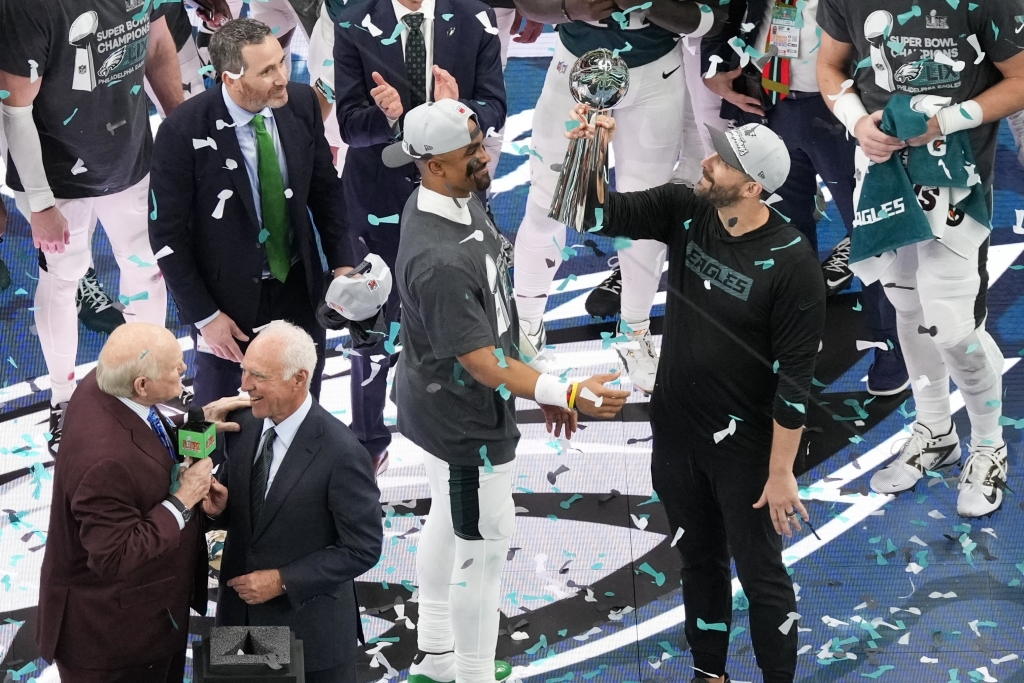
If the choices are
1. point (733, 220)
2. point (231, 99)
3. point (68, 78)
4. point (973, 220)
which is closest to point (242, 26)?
point (231, 99)

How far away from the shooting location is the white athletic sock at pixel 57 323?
5.41m

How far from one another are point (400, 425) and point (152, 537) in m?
0.81

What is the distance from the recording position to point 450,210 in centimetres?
395

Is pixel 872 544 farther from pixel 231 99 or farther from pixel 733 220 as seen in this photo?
pixel 231 99

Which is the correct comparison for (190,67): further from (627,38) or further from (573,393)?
(573,393)

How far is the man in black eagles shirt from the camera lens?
13.1 ft

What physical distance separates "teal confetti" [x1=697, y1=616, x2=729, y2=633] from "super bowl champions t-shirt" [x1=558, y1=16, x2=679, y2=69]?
6.47ft

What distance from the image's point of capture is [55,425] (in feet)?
18.0

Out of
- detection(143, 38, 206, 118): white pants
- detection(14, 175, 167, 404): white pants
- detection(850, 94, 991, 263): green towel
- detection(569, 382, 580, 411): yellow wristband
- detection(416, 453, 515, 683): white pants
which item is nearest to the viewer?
detection(569, 382, 580, 411): yellow wristband

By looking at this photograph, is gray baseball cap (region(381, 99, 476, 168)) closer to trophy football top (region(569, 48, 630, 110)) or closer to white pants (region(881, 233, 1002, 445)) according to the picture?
trophy football top (region(569, 48, 630, 110))

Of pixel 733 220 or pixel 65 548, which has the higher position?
pixel 733 220

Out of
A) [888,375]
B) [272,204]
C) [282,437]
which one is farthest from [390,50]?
[888,375]

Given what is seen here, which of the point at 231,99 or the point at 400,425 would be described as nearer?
the point at 400,425

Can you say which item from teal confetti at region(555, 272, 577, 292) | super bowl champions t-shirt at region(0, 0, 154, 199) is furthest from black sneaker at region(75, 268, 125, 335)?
teal confetti at region(555, 272, 577, 292)
